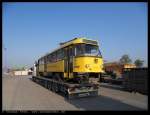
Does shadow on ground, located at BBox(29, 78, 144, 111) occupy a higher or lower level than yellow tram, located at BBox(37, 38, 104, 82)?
lower

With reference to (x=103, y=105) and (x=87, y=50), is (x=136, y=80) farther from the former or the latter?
(x=103, y=105)

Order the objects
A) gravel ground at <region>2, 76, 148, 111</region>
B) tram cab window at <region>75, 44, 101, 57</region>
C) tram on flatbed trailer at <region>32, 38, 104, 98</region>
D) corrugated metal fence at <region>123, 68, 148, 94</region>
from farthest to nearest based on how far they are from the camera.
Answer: corrugated metal fence at <region>123, 68, 148, 94</region> → tram cab window at <region>75, 44, 101, 57</region> → tram on flatbed trailer at <region>32, 38, 104, 98</region> → gravel ground at <region>2, 76, 148, 111</region>

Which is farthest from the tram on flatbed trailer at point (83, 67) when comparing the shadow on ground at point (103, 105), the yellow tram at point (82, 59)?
the shadow on ground at point (103, 105)

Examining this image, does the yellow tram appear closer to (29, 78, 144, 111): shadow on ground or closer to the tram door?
the tram door

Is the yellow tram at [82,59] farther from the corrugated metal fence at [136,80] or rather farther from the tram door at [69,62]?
the corrugated metal fence at [136,80]

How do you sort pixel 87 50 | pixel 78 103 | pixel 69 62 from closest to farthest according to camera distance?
pixel 78 103 < pixel 87 50 < pixel 69 62

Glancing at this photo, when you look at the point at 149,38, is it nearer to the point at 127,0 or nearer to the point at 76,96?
the point at 127,0

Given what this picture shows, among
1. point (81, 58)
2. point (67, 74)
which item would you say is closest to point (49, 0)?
point (81, 58)

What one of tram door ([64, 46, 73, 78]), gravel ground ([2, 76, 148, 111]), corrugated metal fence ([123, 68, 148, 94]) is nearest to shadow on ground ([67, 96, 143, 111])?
gravel ground ([2, 76, 148, 111])

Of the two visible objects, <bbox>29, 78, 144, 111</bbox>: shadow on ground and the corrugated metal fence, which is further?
the corrugated metal fence

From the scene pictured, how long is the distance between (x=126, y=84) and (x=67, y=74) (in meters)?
6.13

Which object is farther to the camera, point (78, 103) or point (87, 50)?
point (87, 50)

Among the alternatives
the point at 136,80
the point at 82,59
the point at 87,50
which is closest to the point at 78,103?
the point at 82,59

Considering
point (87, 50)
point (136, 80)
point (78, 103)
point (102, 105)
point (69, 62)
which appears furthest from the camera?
point (136, 80)
